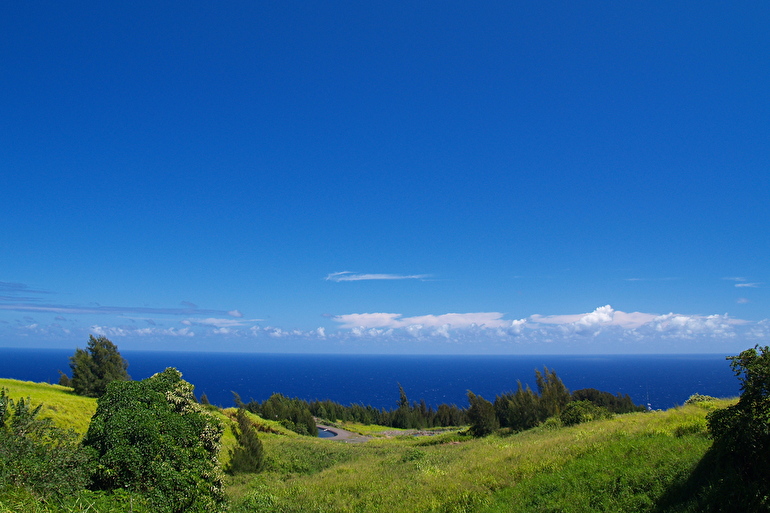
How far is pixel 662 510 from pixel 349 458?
29.7 m

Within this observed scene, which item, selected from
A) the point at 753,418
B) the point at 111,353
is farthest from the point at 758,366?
the point at 111,353

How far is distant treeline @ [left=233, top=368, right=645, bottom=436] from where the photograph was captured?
53781 mm

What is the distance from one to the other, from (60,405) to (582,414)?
45.7 metres

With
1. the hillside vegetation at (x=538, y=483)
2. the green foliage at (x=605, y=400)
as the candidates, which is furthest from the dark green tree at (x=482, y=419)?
the green foliage at (x=605, y=400)

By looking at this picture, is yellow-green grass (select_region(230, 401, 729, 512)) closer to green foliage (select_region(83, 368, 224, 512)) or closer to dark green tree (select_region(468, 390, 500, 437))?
green foliage (select_region(83, 368, 224, 512))

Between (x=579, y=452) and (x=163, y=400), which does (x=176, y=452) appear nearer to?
(x=163, y=400)

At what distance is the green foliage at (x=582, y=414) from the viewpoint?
37.1 m

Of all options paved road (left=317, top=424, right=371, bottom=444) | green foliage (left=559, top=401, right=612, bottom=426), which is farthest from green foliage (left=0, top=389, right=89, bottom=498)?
paved road (left=317, top=424, right=371, bottom=444)

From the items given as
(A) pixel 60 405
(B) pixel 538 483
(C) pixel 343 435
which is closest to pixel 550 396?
Result: (C) pixel 343 435

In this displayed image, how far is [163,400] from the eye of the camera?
64.1 ft

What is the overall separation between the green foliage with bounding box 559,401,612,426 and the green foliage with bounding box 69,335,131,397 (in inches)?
1760

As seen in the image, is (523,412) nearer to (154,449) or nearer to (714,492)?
(714,492)

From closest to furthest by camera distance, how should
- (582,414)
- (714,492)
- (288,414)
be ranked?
(714,492) → (582,414) → (288,414)

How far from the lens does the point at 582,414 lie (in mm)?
37781
